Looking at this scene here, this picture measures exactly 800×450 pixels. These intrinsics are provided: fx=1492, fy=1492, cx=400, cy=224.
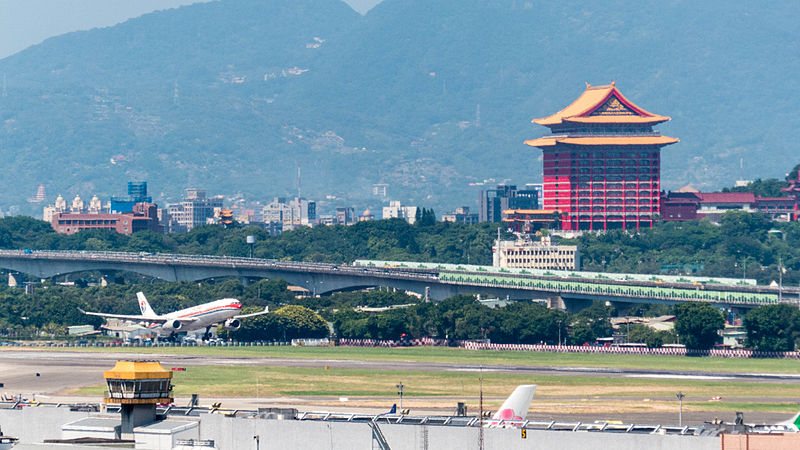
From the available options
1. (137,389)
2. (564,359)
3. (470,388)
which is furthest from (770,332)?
(137,389)

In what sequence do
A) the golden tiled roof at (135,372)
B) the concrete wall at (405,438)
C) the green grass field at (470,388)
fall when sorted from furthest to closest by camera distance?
the green grass field at (470,388) → the concrete wall at (405,438) → the golden tiled roof at (135,372)

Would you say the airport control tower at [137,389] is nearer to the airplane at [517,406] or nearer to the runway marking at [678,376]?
the airplane at [517,406]

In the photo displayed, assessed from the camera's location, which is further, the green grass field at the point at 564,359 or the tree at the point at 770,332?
the tree at the point at 770,332

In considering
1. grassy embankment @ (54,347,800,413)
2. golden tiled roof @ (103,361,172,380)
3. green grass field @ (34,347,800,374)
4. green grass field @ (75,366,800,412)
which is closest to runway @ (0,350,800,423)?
grassy embankment @ (54,347,800,413)

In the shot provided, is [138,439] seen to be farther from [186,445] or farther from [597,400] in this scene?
[597,400]

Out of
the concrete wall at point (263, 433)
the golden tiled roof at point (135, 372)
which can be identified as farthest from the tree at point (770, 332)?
the golden tiled roof at point (135, 372)

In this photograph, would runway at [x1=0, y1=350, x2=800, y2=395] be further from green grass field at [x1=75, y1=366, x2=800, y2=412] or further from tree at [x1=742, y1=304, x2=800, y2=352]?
tree at [x1=742, y1=304, x2=800, y2=352]

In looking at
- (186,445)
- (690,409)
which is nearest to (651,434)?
(186,445)

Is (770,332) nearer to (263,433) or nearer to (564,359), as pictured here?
(564,359)
